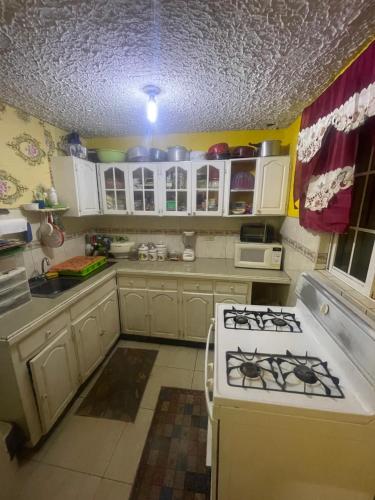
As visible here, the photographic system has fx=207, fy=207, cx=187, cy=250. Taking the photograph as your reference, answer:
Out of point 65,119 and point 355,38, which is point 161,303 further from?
point 355,38

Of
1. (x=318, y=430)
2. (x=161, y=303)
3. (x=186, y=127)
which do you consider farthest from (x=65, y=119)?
(x=318, y=430)

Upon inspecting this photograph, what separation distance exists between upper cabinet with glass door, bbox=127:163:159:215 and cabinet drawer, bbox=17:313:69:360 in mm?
1241

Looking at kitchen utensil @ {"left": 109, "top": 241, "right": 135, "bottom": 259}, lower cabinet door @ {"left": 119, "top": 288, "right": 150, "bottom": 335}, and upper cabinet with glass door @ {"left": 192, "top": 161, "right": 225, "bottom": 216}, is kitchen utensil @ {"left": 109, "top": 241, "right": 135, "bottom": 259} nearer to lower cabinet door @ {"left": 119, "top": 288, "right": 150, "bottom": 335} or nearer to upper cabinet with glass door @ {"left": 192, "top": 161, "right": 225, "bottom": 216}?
lower cabinet door @ {"left": 119, "top": 288, "right": 150, "bottom": 335}

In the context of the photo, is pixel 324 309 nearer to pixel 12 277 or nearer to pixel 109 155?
pixel 12 277

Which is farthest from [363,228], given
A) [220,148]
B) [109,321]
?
[109,321]

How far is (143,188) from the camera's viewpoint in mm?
2186

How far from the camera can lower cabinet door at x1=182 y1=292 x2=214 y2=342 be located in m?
2.04

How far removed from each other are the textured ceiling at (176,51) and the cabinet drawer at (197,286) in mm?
1478

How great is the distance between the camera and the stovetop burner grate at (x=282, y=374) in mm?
776

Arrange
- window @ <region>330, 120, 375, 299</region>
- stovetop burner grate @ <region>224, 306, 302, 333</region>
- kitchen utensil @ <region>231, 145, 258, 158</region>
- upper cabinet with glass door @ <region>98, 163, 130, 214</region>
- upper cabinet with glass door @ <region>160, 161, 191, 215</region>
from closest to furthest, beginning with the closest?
Answer: window @ <region>330, 120, 375, 299</region>, stovetop burner grate @ <region>224, 306, 302, 333</region>, kitchen utensil @ <region>231, 145, 258, 158</region>, upper cabinet with glass door @ <region>160, 161, 191, 215</region>, upper cabinet with glass door @ <region>98, 163, 130, 214</region>

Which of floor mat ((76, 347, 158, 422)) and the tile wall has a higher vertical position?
the tile wall

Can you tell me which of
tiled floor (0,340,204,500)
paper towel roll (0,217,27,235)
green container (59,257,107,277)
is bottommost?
tiled floor (0,340,204,500)

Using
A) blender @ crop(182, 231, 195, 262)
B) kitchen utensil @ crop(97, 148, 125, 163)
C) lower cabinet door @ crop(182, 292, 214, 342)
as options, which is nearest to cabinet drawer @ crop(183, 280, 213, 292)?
lower cabinet door @ crop(182, 292, 214, 342)

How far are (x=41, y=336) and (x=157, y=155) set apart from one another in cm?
181
